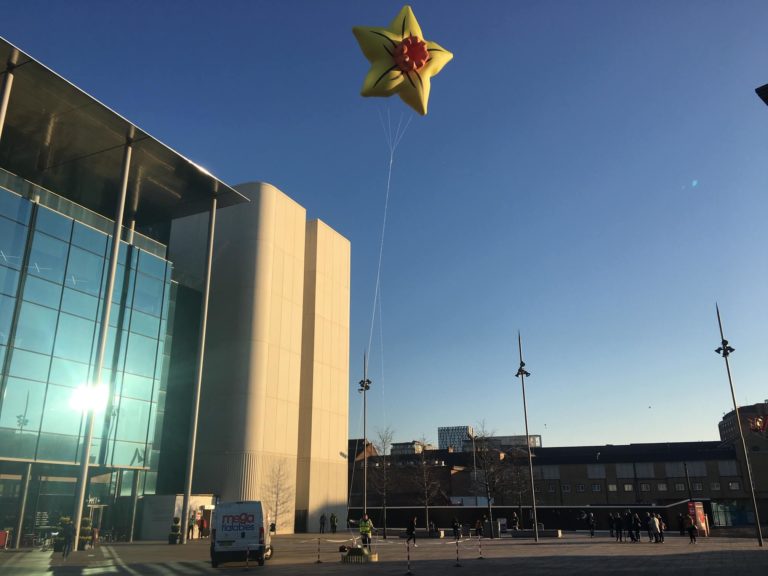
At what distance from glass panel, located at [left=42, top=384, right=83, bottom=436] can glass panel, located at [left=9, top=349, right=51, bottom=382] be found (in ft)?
3.24

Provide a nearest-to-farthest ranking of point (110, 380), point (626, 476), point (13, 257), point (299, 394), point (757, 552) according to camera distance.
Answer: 1. point (757, 552)
2. point (13, 257)
3. point (110, 380)
4. point (299, 394)
5. point (626, 476)

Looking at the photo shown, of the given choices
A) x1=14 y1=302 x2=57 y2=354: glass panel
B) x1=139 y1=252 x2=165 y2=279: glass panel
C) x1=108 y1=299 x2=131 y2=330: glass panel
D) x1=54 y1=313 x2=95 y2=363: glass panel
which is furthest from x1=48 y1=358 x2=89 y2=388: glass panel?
x1=139 y1=252 x2=165 y2=279: glass panel

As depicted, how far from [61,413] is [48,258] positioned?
30.0ft

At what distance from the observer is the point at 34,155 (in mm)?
41031

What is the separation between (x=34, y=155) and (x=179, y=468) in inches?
982

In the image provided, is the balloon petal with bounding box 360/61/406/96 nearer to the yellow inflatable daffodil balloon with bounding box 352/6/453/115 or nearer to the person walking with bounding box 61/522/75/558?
the yellow inflatable daffodil balloon with bounding box 352/6/453/115

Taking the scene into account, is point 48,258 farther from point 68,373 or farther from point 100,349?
point 68,373

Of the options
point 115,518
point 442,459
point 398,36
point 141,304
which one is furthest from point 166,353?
point 442,459

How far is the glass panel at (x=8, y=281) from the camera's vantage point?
108 ft

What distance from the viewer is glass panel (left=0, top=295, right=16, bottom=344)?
32562 mm

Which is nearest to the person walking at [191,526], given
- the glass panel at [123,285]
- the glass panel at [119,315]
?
the glass panel at [119,315]

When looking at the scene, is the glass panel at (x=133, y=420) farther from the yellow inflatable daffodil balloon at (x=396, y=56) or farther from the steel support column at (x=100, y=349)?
the yellow inflatable daffodil balloon at (x=396, y=56)

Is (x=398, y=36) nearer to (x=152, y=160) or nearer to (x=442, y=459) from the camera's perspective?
(x=152, y=160)

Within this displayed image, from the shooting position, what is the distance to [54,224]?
1443 inches
